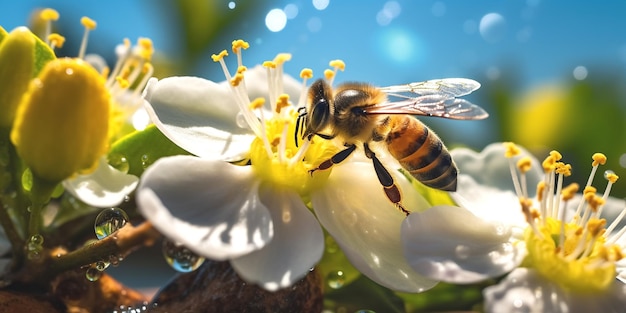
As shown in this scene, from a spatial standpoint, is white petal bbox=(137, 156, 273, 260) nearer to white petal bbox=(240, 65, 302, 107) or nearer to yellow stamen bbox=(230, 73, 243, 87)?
yellow stamen bbox=(230, 73, 243, 87)

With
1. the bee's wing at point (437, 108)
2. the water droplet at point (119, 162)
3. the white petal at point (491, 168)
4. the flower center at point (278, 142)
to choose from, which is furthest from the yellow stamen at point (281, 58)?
the white petal at point (491, 168)

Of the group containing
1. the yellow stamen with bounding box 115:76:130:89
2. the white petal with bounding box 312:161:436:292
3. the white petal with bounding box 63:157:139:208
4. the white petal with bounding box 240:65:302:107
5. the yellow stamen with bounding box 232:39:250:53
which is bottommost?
the white petal with bounding box 312:161:436:292

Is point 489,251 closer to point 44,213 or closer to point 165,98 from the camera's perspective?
point 165,98

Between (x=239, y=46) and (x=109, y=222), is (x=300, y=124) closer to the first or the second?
(x=239, y=46)

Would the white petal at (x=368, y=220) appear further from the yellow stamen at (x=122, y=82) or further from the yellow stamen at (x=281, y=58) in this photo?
the yellow stamen at (x=122, y=82)

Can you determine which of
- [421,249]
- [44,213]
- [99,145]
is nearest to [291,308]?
[421,249]

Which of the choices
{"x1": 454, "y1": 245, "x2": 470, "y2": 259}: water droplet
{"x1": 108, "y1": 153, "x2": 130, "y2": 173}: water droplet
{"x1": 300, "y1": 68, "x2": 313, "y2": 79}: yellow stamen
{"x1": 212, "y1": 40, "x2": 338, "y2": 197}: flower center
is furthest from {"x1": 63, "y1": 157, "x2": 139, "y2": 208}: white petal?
{"x1": 454, "y1": 245, "x2": 470, "y2": 259}: water droplet

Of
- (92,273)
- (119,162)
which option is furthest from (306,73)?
(92,273)
